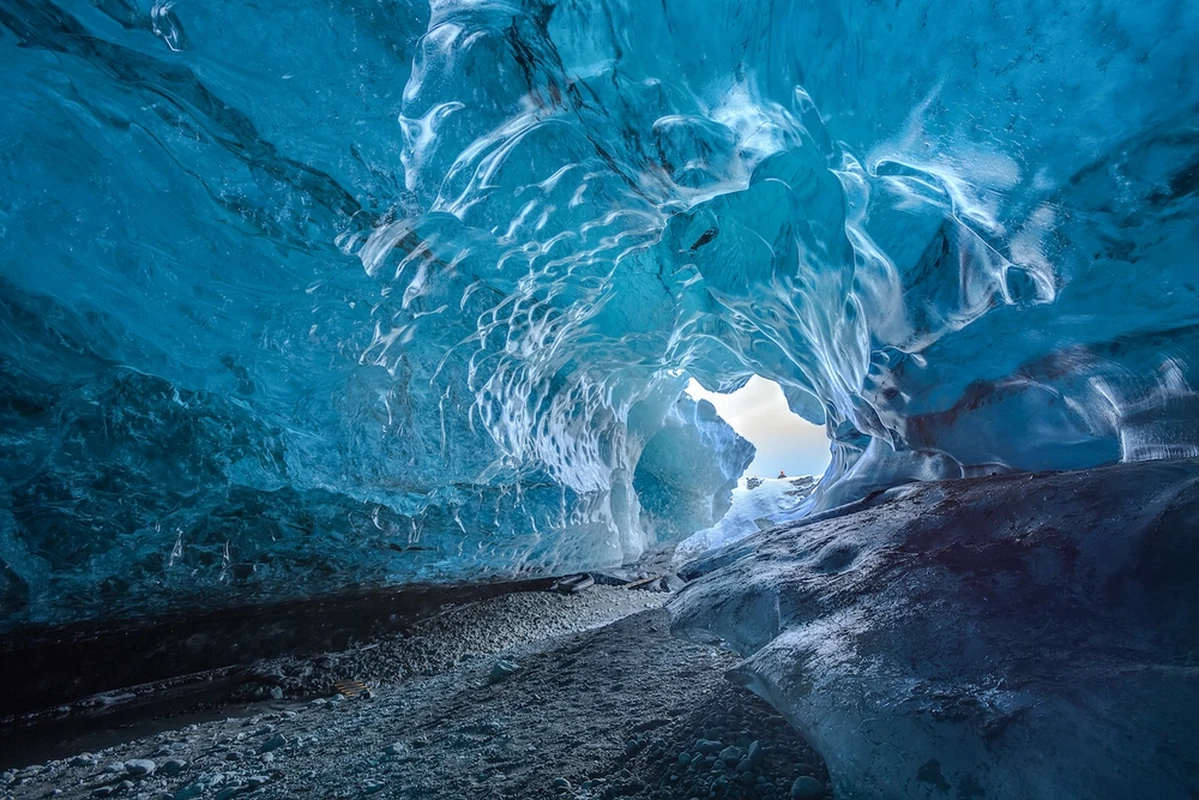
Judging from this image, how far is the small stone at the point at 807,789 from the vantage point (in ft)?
4.74

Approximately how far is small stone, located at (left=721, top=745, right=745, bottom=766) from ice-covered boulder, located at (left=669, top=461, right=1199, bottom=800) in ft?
0.73

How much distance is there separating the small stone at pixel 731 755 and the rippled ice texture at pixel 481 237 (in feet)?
8.48

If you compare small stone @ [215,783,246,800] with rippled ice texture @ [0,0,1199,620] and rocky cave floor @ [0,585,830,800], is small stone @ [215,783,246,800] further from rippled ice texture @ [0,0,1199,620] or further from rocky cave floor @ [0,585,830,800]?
rippled ice texture @ [0,0,1199,620]

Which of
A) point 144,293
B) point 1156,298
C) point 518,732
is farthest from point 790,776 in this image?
point 144,293

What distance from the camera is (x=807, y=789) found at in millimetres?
1454

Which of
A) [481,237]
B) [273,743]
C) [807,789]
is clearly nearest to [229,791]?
[273,743]

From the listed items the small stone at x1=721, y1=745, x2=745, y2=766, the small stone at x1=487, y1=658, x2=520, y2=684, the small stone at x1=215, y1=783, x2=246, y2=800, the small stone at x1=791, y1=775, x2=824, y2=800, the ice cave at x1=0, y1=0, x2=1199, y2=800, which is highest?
the ice cave at x1=0, y1=0, x2=1199, y2=800

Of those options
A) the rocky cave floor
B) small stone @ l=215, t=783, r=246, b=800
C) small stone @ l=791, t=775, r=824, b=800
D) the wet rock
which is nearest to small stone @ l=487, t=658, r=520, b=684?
the rocky cave floor

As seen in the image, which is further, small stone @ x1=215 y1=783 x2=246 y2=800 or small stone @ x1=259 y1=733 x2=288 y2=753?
small stone @ x1=259 y1=733 x2=288 y2=753

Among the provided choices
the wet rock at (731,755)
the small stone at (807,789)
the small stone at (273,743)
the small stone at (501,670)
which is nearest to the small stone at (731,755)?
the wet rock at (731,755)

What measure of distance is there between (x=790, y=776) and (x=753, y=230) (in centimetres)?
357

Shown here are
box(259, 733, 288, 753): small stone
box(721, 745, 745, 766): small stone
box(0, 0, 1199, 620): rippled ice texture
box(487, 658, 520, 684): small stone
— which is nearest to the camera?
box(721, 745, 745, 766): small stone

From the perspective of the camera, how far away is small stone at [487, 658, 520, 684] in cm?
316

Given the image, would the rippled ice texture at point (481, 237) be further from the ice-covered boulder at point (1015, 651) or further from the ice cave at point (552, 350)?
the ice-covered boulder at point (1015, 651)
